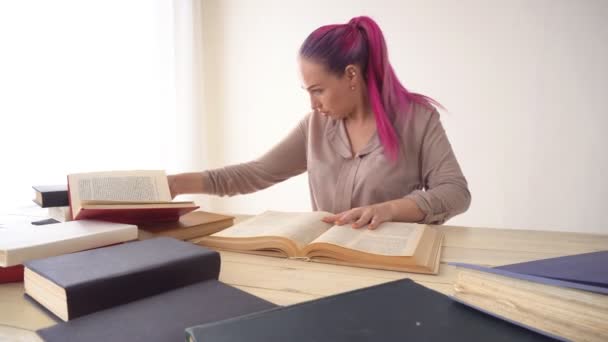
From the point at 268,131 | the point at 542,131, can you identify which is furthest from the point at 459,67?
the point at 268,131

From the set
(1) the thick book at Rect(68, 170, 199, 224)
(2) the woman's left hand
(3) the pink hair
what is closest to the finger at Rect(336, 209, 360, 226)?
(2) the woman's left hand

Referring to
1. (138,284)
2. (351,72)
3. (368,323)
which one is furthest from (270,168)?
(368,323)

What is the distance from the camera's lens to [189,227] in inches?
37.6

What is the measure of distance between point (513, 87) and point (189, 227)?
230 cm

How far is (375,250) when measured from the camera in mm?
808

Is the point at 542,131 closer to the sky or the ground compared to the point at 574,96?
closer to the ground

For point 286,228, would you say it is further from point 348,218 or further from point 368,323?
point 368,323

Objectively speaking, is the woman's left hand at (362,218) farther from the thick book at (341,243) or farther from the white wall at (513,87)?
the white wall at (513,87)

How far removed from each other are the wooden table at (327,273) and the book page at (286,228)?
53 millimetres

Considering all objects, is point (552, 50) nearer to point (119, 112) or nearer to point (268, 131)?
point (268, 131)

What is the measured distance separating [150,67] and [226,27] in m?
0.84

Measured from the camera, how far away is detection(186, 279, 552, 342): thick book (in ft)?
1.33

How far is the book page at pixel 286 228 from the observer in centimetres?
89

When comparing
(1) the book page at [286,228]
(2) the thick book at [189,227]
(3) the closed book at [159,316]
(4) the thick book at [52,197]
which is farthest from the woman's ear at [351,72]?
(3) the closed book at [159,316]
